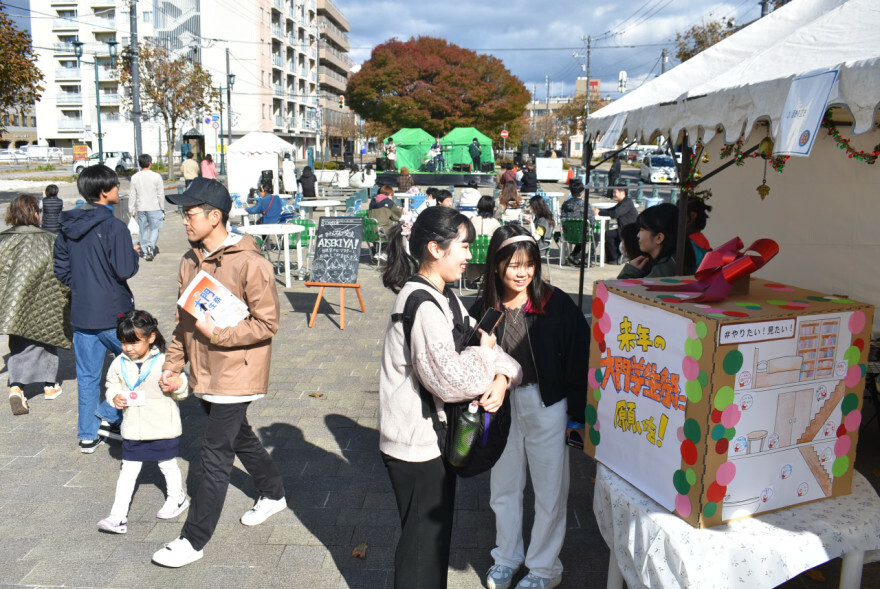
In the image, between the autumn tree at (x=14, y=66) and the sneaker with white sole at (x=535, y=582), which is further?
the autumn tree at (x=14, y=66)

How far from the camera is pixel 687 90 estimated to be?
13.0 feet

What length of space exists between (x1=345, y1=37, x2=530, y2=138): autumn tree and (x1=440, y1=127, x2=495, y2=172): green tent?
15381 mm

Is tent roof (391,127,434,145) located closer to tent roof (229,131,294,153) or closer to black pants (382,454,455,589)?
tent roof (229,131,294,153)

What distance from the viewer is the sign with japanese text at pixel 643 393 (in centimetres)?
229

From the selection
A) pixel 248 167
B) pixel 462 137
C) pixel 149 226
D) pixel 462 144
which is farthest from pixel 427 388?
pixel 462 137

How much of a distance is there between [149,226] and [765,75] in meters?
12.1

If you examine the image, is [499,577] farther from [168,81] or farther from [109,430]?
[168,81]

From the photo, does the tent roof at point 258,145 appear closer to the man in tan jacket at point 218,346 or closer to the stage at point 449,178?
the stage at point 449,178

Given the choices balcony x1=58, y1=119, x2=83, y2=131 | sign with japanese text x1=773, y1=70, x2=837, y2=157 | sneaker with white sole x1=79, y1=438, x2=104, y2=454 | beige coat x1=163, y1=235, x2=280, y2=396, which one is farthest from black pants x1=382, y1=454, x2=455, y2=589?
balcony x1=58, y1=119, x2=83, y2=131

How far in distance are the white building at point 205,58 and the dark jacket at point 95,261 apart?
46.5 m

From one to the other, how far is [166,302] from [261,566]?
6.78m

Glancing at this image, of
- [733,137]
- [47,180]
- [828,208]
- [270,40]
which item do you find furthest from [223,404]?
[270,40]

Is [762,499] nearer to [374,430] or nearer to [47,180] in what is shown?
[374,430]

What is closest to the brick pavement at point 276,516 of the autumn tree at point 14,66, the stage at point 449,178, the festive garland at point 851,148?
the festive garland at point 851,148
